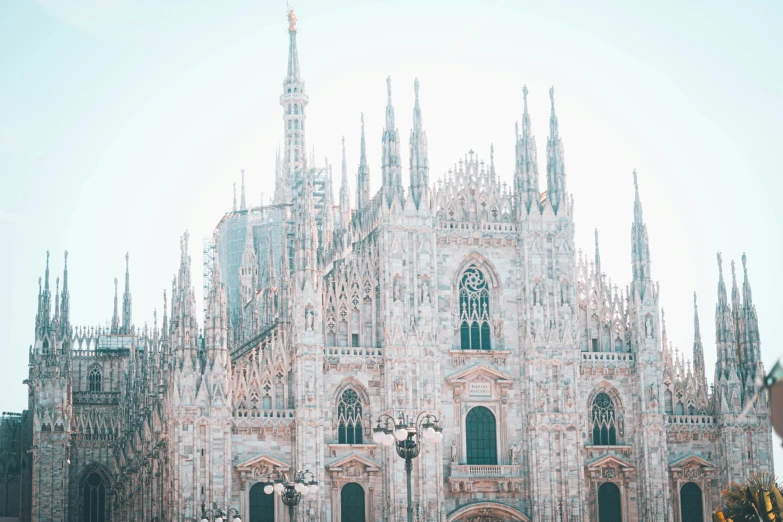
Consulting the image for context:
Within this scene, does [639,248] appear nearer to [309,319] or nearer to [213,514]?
[309,319]

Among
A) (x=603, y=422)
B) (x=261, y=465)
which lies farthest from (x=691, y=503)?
(x=261, y=465)

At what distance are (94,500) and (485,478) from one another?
37.8 m

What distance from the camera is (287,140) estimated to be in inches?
4090

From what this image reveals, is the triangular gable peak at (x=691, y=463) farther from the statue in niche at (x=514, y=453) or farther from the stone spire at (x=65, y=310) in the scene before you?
the stone spire at (x=65, y=310)

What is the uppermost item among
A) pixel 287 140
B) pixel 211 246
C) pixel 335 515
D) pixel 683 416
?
pixel 287 140

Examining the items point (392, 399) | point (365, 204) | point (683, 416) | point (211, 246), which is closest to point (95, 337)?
point (211, 246)

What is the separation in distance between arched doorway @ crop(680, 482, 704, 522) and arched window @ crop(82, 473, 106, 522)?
140 ft

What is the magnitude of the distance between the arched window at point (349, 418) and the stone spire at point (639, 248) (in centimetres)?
1511

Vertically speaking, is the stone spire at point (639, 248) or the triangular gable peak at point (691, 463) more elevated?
the stone spire at point (639, 248)

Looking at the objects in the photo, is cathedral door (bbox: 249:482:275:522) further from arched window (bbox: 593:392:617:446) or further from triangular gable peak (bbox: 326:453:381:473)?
arched window (bbox: 593:392:617:446)

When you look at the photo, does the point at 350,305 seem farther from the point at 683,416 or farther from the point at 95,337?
the point at 95,337

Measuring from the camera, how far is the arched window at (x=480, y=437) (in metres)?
56.1

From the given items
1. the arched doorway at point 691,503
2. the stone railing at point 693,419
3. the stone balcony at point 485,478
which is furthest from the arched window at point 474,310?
the arched doorway at point 691,503

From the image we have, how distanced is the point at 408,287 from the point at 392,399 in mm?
5225
